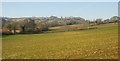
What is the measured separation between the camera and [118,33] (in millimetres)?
23375

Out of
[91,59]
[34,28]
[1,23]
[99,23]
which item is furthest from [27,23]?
[91,59]

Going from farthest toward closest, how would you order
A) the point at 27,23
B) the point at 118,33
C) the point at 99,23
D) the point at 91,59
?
1. the point at 99,23
2. the point at 118,33
3. the point at 27,23
4. the point at 91,59

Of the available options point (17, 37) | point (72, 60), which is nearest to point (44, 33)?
point (17, 37)

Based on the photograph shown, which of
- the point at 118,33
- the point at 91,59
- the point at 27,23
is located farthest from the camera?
the point at 118,33

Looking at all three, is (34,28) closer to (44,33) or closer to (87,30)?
(44,33)

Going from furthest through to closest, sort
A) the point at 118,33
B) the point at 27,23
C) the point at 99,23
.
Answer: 1. the point at 99,23
2. the point at 118,33
3. the point at 27,23

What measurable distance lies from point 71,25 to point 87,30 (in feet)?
6.12

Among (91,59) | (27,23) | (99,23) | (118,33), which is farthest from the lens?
(99,23)

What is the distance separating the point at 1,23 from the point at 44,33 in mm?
4280

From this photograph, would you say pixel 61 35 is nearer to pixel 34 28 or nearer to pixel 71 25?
pixel 71 25

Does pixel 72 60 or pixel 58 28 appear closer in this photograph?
pixel 72 60

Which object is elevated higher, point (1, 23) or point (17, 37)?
point (1, 23)

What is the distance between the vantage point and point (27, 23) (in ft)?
72.1

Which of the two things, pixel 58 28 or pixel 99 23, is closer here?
pixel 58 28
